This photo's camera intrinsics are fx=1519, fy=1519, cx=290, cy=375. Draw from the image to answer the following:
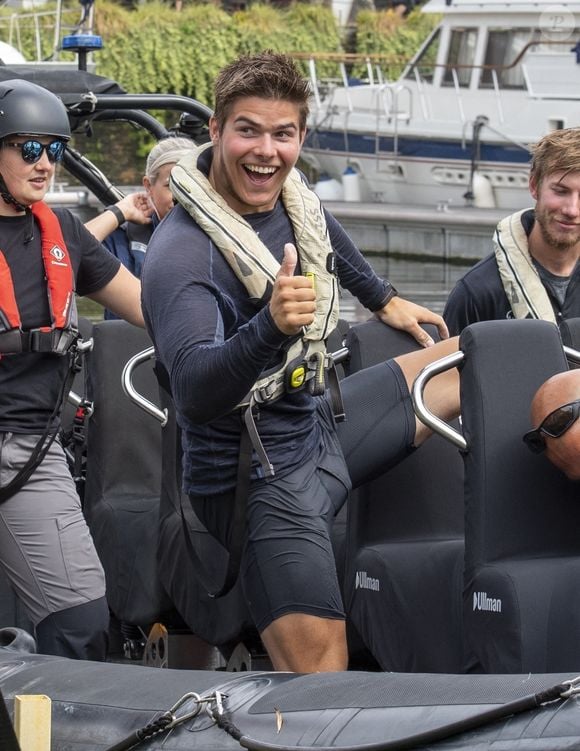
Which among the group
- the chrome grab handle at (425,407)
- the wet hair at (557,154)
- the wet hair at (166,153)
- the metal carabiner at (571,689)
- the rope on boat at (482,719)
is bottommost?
the rope on boat at (482,719)

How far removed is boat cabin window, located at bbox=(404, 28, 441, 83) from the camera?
21.0 metres

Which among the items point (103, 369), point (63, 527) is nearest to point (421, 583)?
point (63, 527)

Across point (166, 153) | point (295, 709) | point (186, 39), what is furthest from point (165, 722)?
point (186, 39)

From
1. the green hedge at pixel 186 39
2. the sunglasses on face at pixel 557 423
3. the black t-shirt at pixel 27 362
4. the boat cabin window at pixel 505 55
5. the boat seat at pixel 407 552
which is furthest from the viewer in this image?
the green hedge at pixel 186 39

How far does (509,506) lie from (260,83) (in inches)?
45.7

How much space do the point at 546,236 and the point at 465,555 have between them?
1.21m

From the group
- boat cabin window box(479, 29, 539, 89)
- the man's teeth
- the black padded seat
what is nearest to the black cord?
the man's teeth

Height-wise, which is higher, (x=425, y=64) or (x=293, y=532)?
(x=293, y=532)

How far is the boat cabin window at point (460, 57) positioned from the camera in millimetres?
20344

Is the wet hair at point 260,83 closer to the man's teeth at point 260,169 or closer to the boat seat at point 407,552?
the man's teeth at point 260,169

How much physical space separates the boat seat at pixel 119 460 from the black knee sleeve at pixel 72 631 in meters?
0.97

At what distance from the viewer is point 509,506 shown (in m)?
3.65


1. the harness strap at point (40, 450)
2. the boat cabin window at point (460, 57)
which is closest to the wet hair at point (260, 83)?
the harness strap at point (40, 450)

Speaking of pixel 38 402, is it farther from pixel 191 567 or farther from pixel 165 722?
pixel 165 722
